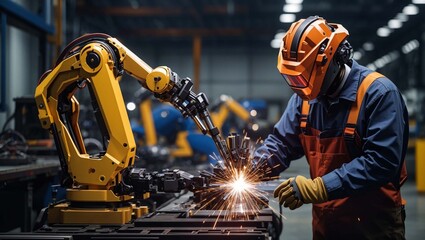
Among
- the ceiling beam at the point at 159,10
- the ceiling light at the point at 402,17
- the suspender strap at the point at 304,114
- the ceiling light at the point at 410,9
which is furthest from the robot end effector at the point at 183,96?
the ceiling light at the point at 402,17

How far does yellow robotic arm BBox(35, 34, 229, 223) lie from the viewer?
3078mm

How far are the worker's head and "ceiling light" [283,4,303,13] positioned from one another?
12.7 m

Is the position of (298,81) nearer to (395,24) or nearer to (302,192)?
(302,192)

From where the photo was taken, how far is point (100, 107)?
10.2 ft

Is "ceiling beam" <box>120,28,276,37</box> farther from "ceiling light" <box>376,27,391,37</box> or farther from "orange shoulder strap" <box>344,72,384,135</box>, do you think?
"orange shoulder strap" <box>344,72,384,135</box>

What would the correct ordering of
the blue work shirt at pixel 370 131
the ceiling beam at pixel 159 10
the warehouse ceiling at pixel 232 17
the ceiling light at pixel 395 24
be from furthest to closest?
the ceiling light at pixel 395 24
the ceiling beam at pixel 159 10
the warehouse ceiling at pixel 232 17
the blue work shirt at pixel 370 131

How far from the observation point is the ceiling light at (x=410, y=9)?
47.9 ft

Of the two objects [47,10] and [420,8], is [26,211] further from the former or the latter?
[420,8]

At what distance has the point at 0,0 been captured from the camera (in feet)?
21.3

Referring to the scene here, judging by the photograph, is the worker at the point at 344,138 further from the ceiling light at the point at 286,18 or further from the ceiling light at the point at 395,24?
the ceiling light at the point at 395,24

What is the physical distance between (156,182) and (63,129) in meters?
0.65

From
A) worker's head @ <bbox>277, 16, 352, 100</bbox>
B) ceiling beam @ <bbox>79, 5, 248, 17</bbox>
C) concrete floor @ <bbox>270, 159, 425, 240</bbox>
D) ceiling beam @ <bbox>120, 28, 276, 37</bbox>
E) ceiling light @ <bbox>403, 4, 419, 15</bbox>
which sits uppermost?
ceiling beam @ <bbox>79, 5, 248, 17</bbox>

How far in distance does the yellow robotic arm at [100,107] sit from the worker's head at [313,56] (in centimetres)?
72

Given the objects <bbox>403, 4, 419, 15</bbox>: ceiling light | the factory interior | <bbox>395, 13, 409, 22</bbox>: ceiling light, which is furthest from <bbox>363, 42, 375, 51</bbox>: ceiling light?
the factory interior
